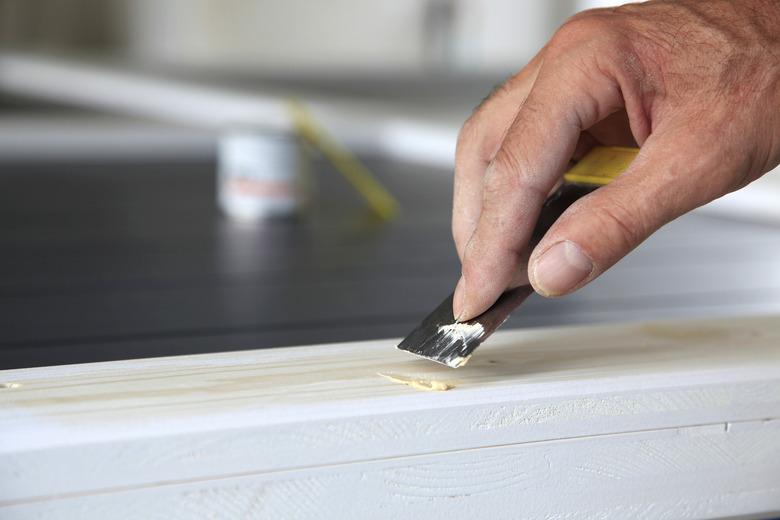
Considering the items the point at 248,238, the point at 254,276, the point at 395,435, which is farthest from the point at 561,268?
the point at 248,238

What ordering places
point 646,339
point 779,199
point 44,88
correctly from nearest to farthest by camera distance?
point 646,339
point 779,199
point 44,88

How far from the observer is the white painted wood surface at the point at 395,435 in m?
0.59

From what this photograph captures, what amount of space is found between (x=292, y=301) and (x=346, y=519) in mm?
502

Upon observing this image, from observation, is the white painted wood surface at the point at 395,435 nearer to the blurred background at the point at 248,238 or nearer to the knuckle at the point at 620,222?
the knuckle at the point at 620,222

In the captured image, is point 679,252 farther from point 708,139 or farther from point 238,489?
point 238,489

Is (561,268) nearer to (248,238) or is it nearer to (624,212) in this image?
(624,212)

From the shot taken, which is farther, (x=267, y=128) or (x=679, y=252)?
(x=267, y=128)

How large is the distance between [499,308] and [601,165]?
0.15 metres

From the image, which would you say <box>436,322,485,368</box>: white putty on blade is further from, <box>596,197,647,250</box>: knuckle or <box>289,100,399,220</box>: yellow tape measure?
<box>289,100,399,220</box>: yellow tape measure

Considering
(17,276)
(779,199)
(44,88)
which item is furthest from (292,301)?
(44,88)

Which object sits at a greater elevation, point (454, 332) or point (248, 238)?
point (454, 332)

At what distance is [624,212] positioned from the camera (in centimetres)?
66

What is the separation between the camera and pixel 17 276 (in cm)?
121

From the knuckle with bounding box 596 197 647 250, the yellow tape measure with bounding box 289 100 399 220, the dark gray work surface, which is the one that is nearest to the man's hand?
the knuckle with bounding box 596 197 647 250
